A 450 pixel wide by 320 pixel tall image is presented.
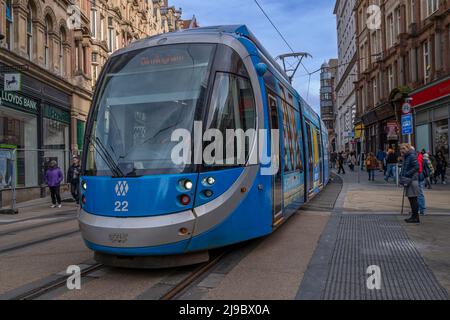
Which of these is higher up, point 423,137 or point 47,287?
point 423,137

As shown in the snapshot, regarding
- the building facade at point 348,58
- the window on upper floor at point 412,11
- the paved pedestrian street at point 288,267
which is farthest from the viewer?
the building facade at point 348,58

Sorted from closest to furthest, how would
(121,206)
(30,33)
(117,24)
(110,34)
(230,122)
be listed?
(121,206) → (230,122) → (30,33) → (110,34) → (117,24)

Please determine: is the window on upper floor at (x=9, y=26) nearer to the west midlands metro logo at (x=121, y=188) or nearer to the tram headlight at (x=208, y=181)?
the west midlands metro logo at (x=121, y=188)

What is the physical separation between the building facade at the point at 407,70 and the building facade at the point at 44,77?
568 inches

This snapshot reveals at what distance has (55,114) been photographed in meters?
22.2

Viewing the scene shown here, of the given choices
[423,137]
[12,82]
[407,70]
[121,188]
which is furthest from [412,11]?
[121,188]

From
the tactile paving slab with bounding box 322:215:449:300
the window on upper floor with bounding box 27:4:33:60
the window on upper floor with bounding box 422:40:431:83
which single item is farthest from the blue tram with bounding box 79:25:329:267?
the window on upper floor with bounding box 422:40:431:83

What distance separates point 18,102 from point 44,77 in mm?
2531

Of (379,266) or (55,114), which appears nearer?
(379,266)

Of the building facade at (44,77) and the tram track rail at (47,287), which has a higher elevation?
the building facade at (44,77)

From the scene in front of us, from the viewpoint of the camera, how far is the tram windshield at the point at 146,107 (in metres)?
5.49

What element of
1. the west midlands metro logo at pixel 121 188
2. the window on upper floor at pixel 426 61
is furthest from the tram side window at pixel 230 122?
the window on upper floor at pixel 426 61

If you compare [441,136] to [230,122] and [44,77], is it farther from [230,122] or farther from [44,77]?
[230,122]
